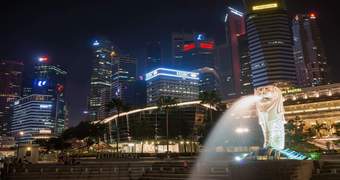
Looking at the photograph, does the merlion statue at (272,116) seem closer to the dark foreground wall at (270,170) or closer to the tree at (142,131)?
the dark foreground wall at (270,170)

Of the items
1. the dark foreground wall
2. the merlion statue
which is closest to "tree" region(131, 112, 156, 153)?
the merlion statue

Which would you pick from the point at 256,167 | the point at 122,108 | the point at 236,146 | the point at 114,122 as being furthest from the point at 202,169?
the point at 114,122

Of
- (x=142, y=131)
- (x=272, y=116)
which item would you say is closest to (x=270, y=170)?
(x=272, y=116)

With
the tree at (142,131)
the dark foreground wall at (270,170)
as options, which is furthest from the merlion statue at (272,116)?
the tree at (142,131)

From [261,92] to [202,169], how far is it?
11748 millimetres

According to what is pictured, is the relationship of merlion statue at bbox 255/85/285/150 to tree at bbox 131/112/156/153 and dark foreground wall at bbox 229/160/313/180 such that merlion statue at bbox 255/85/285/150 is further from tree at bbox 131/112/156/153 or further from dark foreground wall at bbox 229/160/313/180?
tree at bbox 131/112/156/153

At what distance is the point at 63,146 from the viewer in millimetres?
108750

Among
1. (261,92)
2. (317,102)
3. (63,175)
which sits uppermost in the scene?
(317,102)

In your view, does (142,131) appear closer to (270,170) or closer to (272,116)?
(272,116)

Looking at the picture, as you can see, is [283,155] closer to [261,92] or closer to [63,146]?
[261,92]

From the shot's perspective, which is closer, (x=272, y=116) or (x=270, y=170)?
(x=270, y=170)

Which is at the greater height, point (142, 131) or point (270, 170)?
point (142, 131)

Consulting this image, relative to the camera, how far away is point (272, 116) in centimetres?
3838

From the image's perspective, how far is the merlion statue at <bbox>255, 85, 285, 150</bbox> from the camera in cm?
3806
